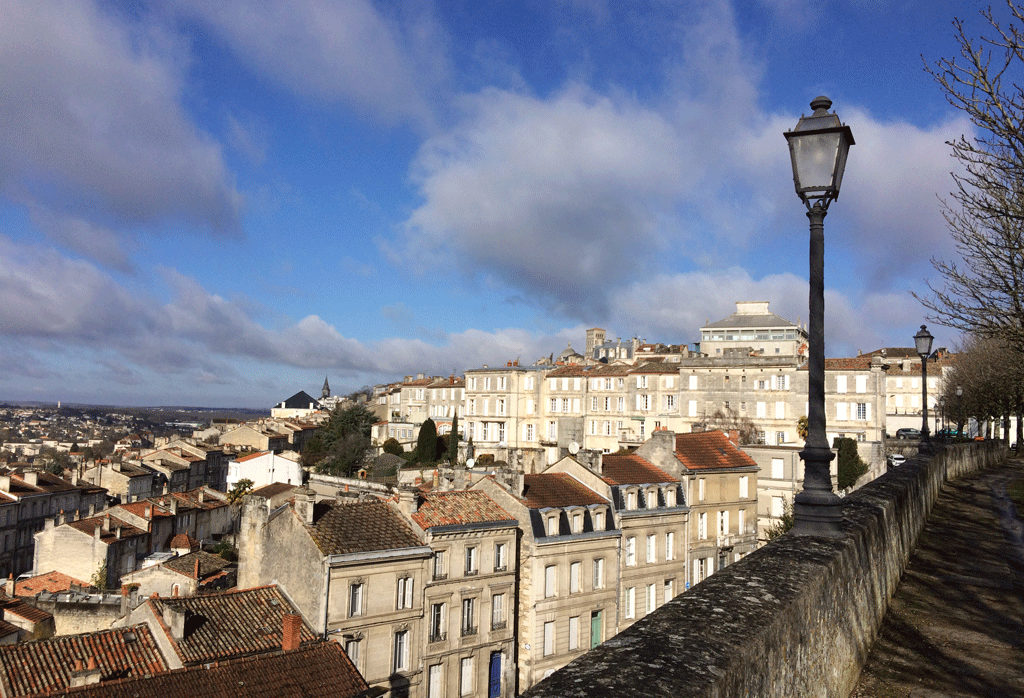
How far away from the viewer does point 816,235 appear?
664 centimetres

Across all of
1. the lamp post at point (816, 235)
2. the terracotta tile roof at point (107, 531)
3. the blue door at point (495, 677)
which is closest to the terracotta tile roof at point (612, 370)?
the terracotta tile roof at point (107, 531)

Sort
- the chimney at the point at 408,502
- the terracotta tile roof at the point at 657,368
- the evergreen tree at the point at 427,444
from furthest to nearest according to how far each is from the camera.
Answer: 1. the evergreen tree at the point at 427,444
2. the terracotta tile roof at the point at 657,368
3. the chimney at the point at 408,502

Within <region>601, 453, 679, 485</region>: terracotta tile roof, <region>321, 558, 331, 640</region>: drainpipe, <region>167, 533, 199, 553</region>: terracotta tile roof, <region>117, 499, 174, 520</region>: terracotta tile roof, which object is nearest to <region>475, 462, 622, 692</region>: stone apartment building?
<region>601, 453, 679, 485</region>: terracotta tile roof

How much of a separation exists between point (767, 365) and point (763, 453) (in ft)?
60.3

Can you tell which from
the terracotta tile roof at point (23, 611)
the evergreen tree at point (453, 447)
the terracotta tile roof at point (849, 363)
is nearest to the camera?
the terracotta tile roof at point (23, 611)

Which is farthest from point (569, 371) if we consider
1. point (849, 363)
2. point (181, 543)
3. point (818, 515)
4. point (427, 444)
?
point (818, 515)

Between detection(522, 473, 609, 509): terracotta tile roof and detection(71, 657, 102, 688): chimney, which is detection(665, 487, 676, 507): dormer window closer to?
detection(522, 473, 609, 509): terracotta tile roof

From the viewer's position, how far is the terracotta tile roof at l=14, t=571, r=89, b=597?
139ft

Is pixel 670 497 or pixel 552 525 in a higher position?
pixel 670 497

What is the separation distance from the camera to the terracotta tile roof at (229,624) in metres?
20.6

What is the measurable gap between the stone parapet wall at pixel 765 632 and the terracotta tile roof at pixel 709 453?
31.2m

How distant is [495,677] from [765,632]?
1071 inches

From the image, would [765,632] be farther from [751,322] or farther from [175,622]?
[751,322]

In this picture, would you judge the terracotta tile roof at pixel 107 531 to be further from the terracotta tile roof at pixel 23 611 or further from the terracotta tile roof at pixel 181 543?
the terracotta tile roof at pixel 23 611
